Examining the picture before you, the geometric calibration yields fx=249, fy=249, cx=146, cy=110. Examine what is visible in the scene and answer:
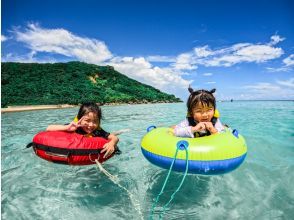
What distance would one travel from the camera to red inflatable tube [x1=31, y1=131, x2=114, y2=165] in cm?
321

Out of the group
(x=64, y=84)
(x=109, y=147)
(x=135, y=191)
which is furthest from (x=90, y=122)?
(x=64, y=84)

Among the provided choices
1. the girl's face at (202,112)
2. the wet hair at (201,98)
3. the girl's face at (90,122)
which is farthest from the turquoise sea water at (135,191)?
the wet hair at (201,98)

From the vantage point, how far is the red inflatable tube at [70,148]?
3213 millimetres

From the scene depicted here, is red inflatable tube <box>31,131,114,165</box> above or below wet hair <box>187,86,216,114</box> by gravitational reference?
below

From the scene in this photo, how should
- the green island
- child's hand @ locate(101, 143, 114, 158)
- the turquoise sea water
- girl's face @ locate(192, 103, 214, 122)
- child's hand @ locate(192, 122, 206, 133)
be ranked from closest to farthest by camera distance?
1. the turquoise sea water
2. child's hand @ locate(192, 122, 206, 133)
3. girl's face @ locate(192, 103, 214, 122)
4. child's hand @ locate(101, 143, 114, 158)
5. the green island

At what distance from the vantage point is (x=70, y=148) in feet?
Answer: 10.5

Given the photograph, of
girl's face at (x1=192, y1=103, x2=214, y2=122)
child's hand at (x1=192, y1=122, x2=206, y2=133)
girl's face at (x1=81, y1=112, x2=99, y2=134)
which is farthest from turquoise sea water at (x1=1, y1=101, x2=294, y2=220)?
girl's face at (x1=192, y1=103, x2=214, y2=122)

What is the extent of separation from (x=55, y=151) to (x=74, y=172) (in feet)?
2.72

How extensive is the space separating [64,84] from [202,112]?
45.1 m

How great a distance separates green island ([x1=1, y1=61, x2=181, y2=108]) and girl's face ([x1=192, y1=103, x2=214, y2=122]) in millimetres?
27599

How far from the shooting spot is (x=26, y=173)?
4016mm

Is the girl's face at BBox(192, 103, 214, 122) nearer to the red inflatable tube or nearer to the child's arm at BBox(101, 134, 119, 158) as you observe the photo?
the child's arm at BBox(101, 134, 119, 158)

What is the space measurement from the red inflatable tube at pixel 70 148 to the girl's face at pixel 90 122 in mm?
335

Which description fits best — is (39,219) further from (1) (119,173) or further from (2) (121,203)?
(1) (119,173)
